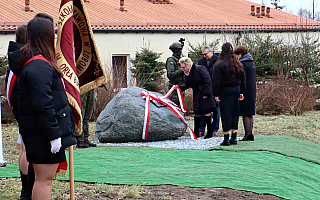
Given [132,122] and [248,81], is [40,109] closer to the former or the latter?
[132,122]

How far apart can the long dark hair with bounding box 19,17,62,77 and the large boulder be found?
5.83 metres

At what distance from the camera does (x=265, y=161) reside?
25.4 feet

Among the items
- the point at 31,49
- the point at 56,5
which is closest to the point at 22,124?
the point at 31,49

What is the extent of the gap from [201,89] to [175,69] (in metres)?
1.04

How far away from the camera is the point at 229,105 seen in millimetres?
9062

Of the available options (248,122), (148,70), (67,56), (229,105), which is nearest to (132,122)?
(229,105)

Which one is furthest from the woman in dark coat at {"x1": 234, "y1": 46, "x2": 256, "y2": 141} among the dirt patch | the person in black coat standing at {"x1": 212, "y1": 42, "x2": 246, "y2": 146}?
the dirt patch

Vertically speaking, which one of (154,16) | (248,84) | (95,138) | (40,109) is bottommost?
(95,138)

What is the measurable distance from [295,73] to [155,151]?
466 inches

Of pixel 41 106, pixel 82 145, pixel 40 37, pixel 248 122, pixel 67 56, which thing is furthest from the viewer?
pixel 248 122

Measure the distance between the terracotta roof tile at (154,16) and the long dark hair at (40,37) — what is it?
13.9 meters

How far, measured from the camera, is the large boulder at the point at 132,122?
995cm

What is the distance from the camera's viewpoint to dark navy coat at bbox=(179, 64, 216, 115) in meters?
10.3

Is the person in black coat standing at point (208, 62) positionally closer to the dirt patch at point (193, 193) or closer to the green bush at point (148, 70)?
the dirt patch at point (193, 193)
